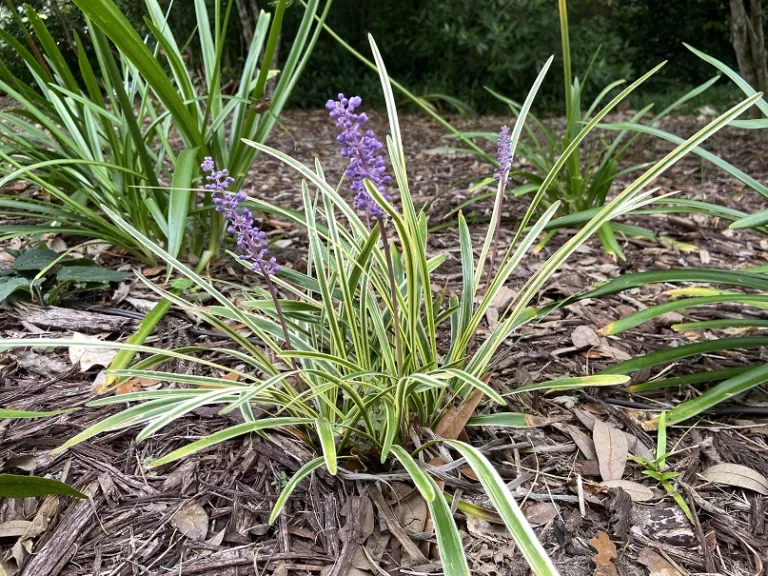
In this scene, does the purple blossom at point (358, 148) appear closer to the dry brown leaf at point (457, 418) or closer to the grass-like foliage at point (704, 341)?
the dry brown leaf at point (457, 418)

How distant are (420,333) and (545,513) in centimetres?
47

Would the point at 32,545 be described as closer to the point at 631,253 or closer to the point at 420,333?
the point at 420,333

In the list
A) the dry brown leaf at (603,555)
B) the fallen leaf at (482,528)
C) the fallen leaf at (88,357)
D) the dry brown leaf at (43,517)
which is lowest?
the dry brown leaf at (603,555)

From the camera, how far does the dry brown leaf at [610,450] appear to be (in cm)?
131

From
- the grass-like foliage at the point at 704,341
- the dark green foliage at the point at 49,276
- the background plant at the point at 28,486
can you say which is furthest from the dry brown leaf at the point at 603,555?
the dark green foliage at the point at 49,276

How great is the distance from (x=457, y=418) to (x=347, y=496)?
287 mm

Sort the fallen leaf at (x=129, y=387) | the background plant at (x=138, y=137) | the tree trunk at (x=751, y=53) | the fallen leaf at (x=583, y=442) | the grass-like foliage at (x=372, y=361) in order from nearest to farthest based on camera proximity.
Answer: the grass-like foliage at (x=372, y=361), the fallen leaf at (x=583, y=442), the fallen leaf at (x=129, y=387), the background plant at (x=138, y=137), the tree trunk at (x=751, y=53)

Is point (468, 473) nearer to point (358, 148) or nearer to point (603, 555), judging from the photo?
point (603, 555)

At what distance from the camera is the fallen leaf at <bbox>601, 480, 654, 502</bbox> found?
1.25 meters

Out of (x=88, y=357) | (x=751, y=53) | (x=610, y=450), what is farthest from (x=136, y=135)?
(x=751, y=53)

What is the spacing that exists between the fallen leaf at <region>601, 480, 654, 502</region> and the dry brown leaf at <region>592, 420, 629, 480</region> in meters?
0.02

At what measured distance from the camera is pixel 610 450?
1.36 metres

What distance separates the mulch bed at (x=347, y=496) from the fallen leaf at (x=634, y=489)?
0.02m

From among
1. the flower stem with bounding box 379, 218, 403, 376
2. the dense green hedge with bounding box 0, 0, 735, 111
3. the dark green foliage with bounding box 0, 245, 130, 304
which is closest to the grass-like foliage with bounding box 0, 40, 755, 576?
the flower stem with bounding box 379, 218, 403, 376
